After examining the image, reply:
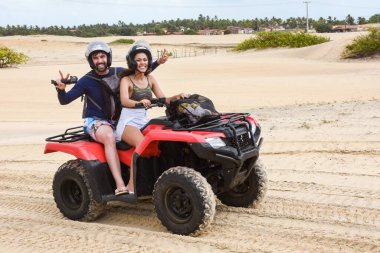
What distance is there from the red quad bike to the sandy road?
0.18 m

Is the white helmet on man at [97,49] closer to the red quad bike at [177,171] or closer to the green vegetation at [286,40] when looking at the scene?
the red quad bike at [177,171]

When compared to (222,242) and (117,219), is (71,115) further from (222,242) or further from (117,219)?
(222,242)

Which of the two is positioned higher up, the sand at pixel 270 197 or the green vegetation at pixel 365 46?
the green vegetation at pixel 365 46

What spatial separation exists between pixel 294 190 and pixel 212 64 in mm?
30233

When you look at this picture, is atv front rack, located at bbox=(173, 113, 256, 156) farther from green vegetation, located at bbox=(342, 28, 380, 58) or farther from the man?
green vegetation, located at bbox=(342, 28, 380, 58)

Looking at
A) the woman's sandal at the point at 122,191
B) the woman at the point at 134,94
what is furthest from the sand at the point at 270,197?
the woman at the point at 134,94

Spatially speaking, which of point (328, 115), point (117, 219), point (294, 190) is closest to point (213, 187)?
point (117, 219)

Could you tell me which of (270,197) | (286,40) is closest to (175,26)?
(286,40)

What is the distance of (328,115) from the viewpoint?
12219mm

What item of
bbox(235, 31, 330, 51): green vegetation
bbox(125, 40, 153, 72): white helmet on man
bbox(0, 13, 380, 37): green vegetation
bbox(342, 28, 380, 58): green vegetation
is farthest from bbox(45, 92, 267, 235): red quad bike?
bbox(0, 13, 380, 37): green vegetation

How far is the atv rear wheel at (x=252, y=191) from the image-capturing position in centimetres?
612

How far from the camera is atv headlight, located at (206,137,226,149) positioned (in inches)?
203

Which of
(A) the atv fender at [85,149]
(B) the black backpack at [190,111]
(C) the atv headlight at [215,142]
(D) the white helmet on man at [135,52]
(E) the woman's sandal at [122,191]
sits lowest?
(E) the woman's sandal at [122,191]

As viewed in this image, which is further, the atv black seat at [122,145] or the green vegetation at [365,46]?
the green vegetation at [365,46]
